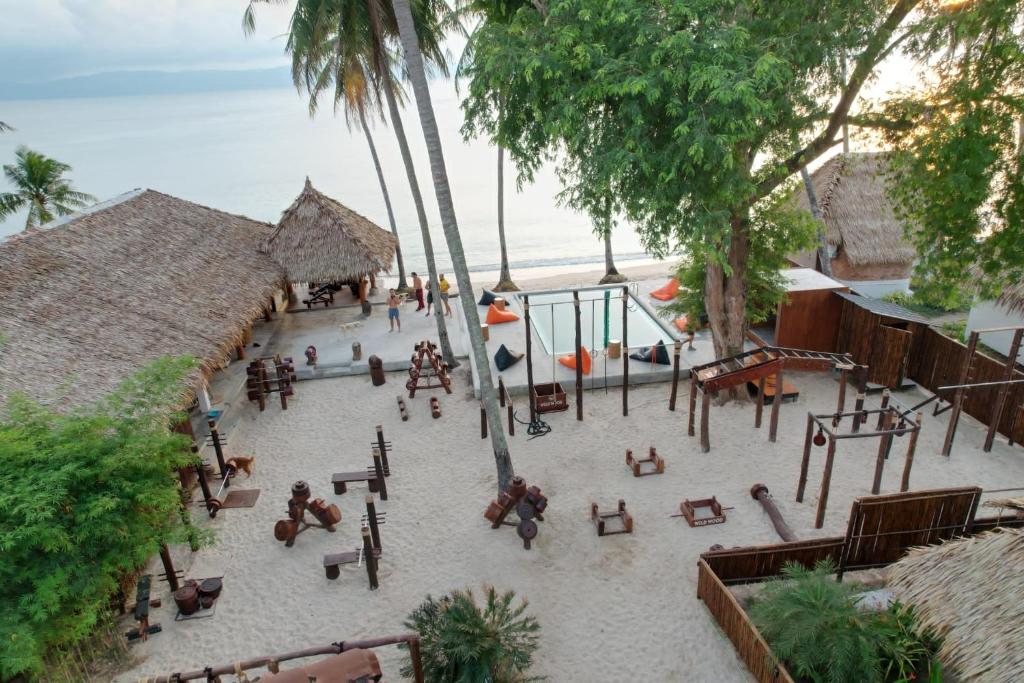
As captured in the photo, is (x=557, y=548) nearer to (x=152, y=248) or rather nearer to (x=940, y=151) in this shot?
(x=940, y=151)

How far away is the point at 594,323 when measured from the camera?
18.0 m

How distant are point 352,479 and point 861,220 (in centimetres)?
1737

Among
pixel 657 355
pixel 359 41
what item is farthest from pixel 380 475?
pixel 359 41

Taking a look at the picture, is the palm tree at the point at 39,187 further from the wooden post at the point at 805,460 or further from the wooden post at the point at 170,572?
the wooden post at the point at 805,460

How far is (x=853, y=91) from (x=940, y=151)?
1825mm

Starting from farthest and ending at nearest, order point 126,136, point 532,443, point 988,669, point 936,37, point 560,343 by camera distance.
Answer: point 126,136 < point 560,343 < point 532,443 < point 936,37 < point 988,669

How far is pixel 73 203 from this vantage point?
2295 cm

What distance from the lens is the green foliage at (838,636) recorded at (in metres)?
6.83

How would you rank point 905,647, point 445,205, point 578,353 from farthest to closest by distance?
point 578,353, point 445,205, point 905,647

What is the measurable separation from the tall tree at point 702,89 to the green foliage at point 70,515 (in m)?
7.58

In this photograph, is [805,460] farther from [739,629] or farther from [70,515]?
[70,515]

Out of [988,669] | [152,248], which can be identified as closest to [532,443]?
[988,669]

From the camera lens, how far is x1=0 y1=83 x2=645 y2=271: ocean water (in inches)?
1587

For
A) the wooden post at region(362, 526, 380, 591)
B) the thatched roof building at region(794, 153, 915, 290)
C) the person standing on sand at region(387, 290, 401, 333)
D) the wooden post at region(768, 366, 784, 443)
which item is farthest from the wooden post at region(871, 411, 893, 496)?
the person standing on sand at region(387, 290, 401, 333)
